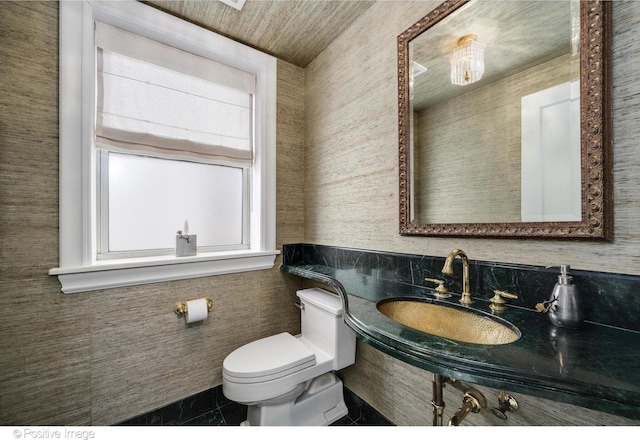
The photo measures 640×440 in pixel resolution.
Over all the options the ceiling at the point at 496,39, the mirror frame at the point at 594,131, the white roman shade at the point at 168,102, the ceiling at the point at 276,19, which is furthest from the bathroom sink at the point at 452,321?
the ceiling at the point at 276,19

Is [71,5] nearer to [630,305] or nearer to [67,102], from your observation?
[67,102]

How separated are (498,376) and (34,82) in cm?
198

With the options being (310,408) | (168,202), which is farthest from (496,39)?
(310,408)

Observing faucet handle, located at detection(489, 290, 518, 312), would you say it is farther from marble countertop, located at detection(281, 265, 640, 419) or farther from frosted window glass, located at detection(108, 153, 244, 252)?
frosted window glass, located at detection(108, 153, 244, 252)

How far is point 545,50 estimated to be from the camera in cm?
89

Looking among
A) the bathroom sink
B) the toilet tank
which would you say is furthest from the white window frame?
the bathroom sink

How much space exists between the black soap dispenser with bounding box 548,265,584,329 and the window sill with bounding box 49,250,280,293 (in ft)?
4.70

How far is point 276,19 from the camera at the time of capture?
153 centimetres

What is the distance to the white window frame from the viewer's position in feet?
4.04

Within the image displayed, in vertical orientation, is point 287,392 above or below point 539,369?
below

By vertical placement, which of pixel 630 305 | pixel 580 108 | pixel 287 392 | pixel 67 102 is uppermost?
pixel 67 102

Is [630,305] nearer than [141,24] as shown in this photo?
Yes

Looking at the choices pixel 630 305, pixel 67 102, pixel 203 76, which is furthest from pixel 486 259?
pixel 67 102

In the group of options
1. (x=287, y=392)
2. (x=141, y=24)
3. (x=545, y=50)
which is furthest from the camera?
(x=141, y=24)
